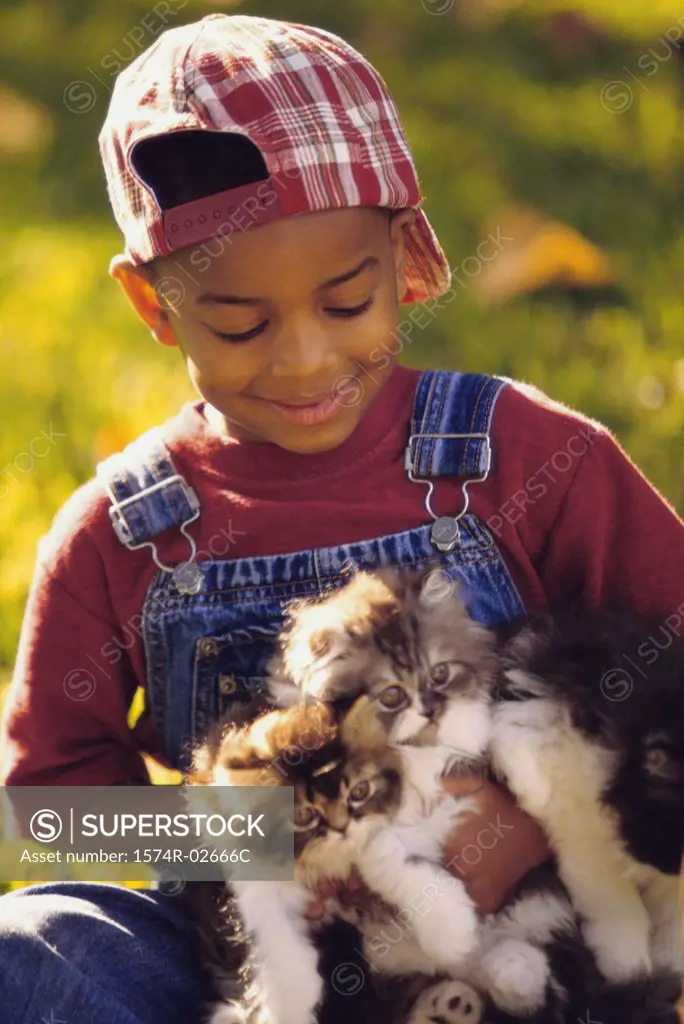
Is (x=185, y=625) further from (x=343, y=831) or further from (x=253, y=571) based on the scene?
(x=343, y=831)

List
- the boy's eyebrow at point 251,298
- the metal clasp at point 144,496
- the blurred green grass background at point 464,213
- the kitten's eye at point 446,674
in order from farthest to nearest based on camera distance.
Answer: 1. the blurred green grass background at point 464,213
2. the metal clasp at point 144,496
3. the boy's eyebrow at point 251,298
4. the kitten's eye at point 446,674

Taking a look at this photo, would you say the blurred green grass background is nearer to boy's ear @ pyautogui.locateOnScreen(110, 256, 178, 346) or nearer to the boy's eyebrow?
boy's ear @ pyautogui.locateOnScreen(110, 256, 178, 346)

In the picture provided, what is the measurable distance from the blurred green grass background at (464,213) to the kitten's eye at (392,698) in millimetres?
1542

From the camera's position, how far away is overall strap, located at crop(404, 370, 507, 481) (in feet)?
7.73

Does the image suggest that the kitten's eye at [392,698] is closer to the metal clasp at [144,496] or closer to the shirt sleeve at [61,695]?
the metal clasp at [144,496]

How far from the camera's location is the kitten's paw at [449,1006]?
1.95 m

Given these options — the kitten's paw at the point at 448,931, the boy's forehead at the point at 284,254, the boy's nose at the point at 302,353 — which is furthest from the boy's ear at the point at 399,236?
the kitten's paw at the point at 448,931

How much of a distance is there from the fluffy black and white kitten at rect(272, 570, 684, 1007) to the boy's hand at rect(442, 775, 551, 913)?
0.04 metres

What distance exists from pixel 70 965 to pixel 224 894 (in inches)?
9.7

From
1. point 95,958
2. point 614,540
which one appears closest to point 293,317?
point 614,540

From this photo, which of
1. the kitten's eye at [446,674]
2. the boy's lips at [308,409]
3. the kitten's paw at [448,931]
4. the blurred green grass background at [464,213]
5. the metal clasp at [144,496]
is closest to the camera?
the kitten's paw at [448,931]

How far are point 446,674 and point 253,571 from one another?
1.40 feet

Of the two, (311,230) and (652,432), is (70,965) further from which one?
(652,432)

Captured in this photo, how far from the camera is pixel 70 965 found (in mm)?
2123
